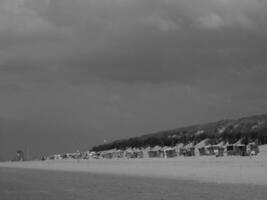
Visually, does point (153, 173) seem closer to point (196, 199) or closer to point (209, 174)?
point (209, 174)

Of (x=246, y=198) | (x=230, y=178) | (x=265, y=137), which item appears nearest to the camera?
(x=246, y=198)

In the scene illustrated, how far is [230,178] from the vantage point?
142 feet

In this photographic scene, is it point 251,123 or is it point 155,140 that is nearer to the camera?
point 251,123

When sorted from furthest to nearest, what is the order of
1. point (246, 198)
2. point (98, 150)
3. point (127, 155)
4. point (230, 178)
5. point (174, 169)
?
point (98, 150)
point (127, 155)
point (174, 169)
point (230, 178)
point (246, 198)

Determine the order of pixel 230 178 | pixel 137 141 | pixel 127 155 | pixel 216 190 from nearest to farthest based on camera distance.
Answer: pixel 216 190, pixel 230 178, pixel 127 155, pixel 137 141

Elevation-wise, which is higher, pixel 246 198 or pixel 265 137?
pixel 265 137

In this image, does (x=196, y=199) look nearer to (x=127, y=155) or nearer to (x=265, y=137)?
(x=265, y=137)

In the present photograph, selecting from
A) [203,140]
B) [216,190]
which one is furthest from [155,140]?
[216,190]

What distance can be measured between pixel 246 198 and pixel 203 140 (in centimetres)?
6895

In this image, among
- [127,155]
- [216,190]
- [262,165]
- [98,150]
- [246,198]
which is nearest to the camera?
[246,198]

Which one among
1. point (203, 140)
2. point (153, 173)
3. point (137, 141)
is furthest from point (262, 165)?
point (137, 141)

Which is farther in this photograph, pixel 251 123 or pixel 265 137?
pixel 251 123

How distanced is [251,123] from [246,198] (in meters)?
75.9

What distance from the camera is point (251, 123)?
102625 millimetres
